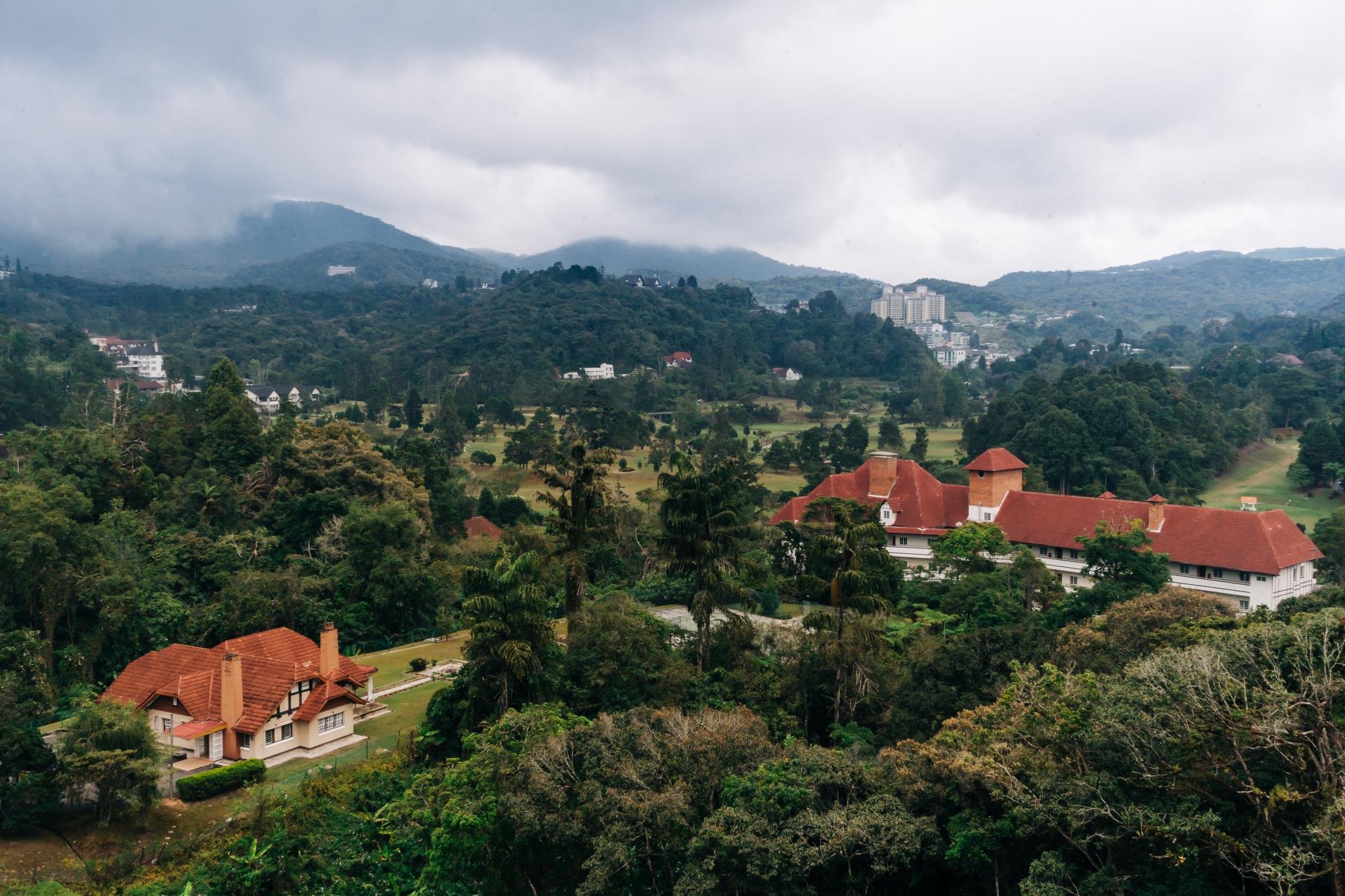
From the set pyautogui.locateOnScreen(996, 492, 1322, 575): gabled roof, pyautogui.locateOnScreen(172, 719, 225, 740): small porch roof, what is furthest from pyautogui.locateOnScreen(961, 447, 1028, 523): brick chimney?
pyautogui.locateOnScreen(172, 719, 225, 740): small porch roof

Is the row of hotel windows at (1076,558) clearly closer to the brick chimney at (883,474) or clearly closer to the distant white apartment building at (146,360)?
the brick chimney at (883,474)

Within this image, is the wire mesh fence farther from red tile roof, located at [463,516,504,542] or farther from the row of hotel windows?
the row of hotel windows

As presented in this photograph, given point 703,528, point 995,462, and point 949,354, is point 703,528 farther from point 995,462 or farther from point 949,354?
point 949,354

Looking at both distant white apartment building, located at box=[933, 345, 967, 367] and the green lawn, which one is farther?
distant white apartment building, located at box=[933, 345, 967, 367]

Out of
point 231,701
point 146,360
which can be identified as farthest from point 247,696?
point 146,360

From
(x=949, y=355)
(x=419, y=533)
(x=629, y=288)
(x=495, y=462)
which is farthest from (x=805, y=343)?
(x=419, y=533)
